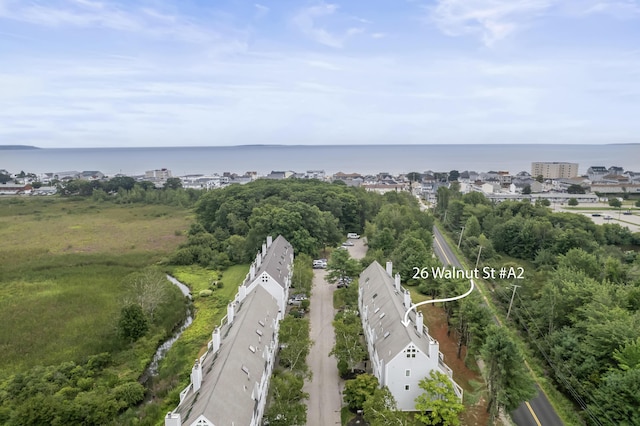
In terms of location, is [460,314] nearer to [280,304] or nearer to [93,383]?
[280,304]

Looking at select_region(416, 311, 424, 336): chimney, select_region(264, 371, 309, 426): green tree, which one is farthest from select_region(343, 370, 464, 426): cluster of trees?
select_region(264, 371, 309, 426): green tree

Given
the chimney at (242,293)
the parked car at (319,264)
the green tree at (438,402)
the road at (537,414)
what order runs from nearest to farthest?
1. the green tree at (438,402)
2. the road at (537,414)
3. the chimney at (242,293)
4. the parked car at (319,264)

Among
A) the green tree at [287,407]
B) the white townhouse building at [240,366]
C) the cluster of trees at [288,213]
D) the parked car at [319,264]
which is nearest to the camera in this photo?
the white townhouse building at [240,366]

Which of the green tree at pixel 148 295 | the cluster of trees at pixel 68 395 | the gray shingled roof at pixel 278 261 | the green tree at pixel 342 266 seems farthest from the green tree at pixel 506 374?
the green tree at pixel 148 295

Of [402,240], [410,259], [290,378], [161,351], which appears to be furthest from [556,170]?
[290,378]

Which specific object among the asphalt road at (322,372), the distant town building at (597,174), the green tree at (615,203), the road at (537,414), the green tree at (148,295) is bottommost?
the road at (537,414)

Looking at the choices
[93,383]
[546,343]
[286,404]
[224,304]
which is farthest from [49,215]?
[546,343]

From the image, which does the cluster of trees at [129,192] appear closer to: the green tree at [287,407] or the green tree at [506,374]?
the green tree at [287,407]

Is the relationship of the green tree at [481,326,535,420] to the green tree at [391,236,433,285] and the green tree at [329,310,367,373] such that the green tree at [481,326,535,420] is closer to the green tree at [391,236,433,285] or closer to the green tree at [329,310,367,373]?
the green tree at [329,310,367,373]
